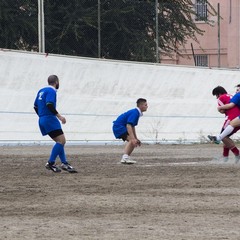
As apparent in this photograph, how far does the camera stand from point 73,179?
16.5 m

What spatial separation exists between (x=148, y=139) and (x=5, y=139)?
13.5 ft

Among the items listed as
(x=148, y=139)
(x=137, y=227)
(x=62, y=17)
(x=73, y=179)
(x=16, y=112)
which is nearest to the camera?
(x=137, y=227)

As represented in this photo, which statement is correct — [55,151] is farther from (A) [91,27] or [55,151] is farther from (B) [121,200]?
(A) [91,27]

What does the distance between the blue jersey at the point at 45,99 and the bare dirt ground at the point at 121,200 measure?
0.99 metres

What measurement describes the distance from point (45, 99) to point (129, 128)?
2.90 metres

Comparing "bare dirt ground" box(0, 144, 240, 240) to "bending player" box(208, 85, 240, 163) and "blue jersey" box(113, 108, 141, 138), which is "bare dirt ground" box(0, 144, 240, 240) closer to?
"bending player" box(208, 85, 240, 163)

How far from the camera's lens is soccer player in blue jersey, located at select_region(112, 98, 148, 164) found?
20.3 m

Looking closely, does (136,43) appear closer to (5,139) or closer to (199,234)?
(5,139)

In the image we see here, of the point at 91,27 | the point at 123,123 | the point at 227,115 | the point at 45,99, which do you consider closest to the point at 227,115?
the point at 227,115

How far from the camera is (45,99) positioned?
59.2ft

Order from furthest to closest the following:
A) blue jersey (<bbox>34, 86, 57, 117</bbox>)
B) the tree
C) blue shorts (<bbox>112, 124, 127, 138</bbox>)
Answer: the tree → blue shorts (<bbox>112, 124, 127, 138</bbox>) → blue jersey (<bbox>34, 86, 57, 117</bbox>)

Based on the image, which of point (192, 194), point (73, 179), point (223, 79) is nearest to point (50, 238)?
point (192, 194)

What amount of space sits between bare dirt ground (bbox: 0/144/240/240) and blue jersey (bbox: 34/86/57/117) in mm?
986

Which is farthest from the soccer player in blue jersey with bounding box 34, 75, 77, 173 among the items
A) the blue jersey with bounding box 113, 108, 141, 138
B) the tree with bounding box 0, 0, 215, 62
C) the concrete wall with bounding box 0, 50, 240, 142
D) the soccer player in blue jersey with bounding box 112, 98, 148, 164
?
the tree with bounding box 0, 0, 215, 62
